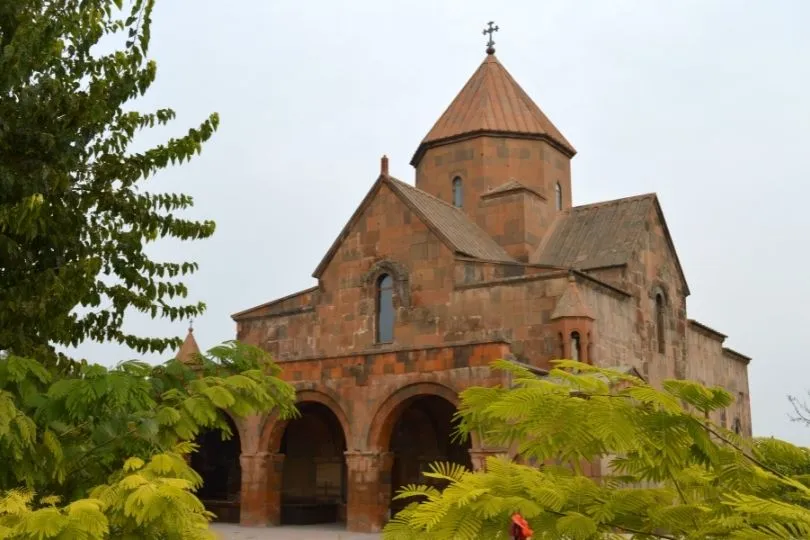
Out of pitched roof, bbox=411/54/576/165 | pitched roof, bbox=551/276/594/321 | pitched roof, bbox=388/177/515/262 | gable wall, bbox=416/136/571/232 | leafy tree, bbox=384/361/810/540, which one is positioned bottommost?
leafy tree, bbox=384/361/810/540

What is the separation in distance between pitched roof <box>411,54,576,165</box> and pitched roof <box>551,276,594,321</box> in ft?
20.4

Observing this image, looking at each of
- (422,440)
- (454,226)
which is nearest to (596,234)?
(454,226)

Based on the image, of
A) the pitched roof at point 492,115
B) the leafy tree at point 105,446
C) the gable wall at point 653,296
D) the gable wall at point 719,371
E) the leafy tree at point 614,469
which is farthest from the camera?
the gable wall at point 719,371

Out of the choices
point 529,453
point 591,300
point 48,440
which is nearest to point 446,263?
point 591,300

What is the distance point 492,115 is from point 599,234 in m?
4.19

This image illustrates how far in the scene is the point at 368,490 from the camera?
1521 cm

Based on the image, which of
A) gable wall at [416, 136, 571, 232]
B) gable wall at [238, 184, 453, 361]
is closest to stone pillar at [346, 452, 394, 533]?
gable wall at [238, 184, 453, 361]

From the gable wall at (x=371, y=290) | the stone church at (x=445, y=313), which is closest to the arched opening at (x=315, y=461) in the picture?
the stone church at (x=445, y=313)

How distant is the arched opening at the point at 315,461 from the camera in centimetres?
1891

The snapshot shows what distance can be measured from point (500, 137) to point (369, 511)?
10.2 m

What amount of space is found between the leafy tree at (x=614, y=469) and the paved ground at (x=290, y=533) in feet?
35.7

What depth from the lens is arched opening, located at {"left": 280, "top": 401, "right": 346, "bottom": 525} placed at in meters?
18.9

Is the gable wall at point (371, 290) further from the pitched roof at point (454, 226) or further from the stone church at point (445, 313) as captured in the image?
the pitched roof at point (454, 226)

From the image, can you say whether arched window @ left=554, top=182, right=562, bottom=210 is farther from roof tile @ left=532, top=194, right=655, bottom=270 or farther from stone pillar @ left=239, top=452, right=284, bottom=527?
stone pillar @ left=239, top=452, right=284, bottom=527
